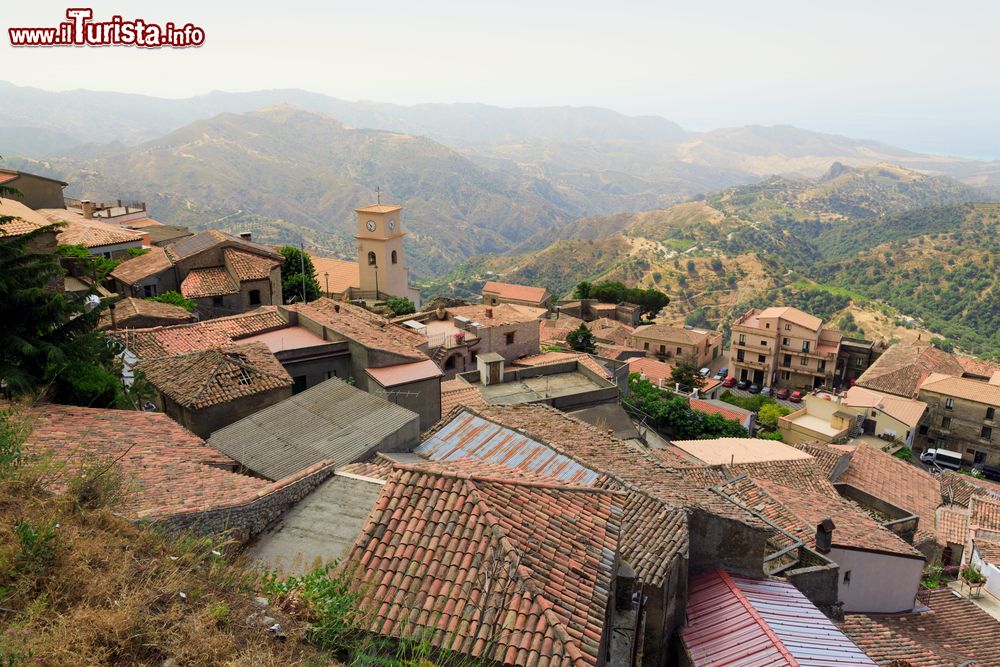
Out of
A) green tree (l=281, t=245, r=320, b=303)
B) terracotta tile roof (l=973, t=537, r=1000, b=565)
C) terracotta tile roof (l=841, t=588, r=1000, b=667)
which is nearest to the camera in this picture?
terracotta tile roof (l=841, t=588, r=1000, b=667)

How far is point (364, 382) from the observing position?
20.8m

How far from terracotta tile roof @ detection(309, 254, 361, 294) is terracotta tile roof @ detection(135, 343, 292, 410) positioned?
1601 inches

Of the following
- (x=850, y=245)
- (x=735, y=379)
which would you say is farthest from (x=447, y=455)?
(x=850, y=245)

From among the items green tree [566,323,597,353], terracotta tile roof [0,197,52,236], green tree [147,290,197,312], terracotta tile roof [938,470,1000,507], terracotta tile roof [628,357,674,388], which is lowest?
terracotta tile roof [628,357,674,388]

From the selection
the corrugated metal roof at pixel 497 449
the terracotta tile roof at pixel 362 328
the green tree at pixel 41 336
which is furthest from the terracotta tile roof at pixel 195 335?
the corrugated metal roof at pixel 497 449

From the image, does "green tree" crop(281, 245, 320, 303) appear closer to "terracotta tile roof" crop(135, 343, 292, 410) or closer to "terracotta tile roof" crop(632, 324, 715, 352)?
"terracotta tile roof" crop(135, 343, 292, 410)

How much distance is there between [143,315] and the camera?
1028 inches

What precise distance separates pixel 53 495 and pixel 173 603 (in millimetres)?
2527

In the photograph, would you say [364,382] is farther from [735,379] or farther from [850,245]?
[850,245]

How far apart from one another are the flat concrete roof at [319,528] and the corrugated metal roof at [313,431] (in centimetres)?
241

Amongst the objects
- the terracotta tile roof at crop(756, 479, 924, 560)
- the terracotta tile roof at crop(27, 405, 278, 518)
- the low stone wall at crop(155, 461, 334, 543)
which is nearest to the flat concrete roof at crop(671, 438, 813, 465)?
the terracotta tile roof at crop(756, 479, 924, 560)

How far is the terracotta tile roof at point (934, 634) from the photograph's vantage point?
13.5m

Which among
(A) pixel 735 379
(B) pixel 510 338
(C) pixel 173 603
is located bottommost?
(A) pixel 735 379

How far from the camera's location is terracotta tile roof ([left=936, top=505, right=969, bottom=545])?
23922 mm
